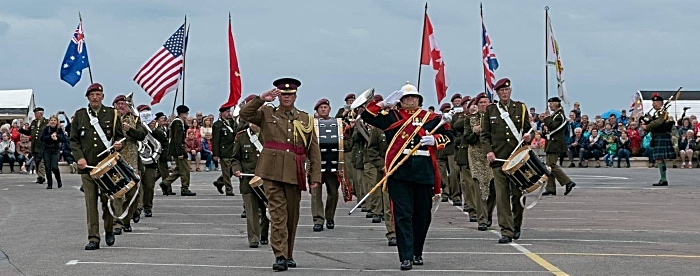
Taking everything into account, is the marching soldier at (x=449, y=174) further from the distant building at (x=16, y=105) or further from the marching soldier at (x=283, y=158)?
the distant building at (x=16, y=105)

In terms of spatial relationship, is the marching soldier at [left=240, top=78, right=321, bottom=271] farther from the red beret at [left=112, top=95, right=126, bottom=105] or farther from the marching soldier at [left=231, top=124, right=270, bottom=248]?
the red beret at [left=112, top=95, right=126, bottom=105]

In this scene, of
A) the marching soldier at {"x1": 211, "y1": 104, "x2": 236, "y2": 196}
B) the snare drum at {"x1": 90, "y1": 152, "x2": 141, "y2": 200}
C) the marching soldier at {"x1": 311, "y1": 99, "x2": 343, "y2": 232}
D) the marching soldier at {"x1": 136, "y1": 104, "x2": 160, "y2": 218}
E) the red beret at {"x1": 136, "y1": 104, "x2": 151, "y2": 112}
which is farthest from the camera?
the marching soldier at {"x1": 211, "y1": 104, "x2": 236, "y2": 196}

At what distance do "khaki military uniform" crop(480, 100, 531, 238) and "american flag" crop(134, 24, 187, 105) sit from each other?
1292 centimetres

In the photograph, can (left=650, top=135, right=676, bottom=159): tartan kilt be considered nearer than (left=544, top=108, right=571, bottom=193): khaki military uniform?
No

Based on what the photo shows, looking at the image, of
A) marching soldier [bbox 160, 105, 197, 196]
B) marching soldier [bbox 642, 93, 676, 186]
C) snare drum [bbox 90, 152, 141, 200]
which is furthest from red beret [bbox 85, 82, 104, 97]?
marching soldier [bbox 642, 93, 676, 186]

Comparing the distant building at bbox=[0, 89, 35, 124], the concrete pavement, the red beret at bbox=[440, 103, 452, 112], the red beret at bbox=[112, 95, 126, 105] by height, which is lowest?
the concrete pavement

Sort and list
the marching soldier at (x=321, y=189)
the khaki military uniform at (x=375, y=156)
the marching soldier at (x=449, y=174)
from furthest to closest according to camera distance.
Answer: the marching soldier at (x=449, y=174)
the marching soldier at (x=321, y=189)
the khaki military uniform at (x=375, y=156)

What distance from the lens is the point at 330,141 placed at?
16.3m

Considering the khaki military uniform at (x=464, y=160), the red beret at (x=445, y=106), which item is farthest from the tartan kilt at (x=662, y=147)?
the khaki military uniform at (x=464, y=160)

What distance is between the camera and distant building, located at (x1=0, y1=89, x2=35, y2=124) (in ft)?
156

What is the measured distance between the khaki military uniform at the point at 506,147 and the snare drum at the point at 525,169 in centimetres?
17

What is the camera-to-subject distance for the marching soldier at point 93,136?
559 inches

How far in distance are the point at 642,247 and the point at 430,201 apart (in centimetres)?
272

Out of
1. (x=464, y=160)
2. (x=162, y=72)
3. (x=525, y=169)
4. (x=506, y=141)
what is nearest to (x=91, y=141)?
(x=506, y=141)
